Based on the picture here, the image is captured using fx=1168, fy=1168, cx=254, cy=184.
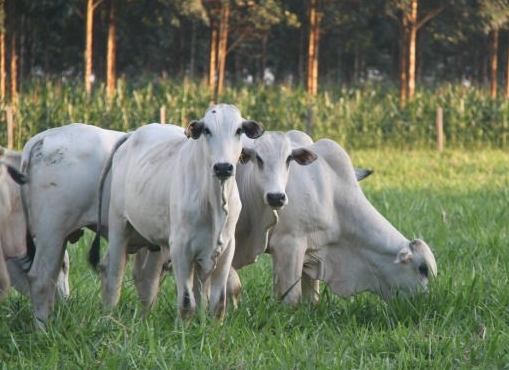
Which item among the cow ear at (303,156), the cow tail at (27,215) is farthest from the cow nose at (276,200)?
the cow tail at (27,215)

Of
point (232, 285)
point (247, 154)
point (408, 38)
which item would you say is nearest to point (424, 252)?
point (232, 285)

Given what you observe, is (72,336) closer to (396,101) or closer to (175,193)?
(175,193)

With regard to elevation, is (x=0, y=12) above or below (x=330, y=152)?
above

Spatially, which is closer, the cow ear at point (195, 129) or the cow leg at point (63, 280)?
the cow ear at point (195, 129)

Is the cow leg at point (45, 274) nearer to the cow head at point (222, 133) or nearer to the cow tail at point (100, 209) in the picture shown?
the cow tail at point (100, 209)

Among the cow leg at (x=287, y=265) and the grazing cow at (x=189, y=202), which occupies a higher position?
the grazing cow at (x=189, y=202)

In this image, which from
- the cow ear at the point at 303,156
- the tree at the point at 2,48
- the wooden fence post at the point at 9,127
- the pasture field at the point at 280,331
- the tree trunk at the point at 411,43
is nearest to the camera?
the pasture field at the point at 280,331

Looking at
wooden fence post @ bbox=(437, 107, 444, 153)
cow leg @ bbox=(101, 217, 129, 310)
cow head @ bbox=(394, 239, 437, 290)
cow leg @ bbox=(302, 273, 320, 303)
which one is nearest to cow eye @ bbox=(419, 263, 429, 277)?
cow head @ bbox=(394, 239, 437, 290)

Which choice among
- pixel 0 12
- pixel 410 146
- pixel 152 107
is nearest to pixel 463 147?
pixel 410 146

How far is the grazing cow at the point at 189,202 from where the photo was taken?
20.9 feet

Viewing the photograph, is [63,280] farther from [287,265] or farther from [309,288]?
[309,288]

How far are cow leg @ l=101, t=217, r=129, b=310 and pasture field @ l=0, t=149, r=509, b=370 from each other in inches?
3.5

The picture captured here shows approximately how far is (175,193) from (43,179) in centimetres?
116

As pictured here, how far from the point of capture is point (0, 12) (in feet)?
89.8
